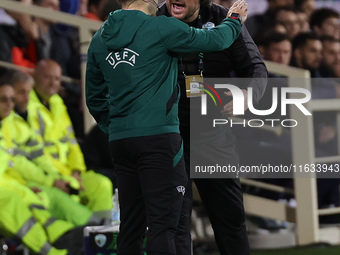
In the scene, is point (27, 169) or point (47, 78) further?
point (47, 78)

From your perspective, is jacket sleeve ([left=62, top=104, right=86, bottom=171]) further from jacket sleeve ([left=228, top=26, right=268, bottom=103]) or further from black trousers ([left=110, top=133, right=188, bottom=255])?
black trousers ([left=110, top=133, right=188, bottom=255])

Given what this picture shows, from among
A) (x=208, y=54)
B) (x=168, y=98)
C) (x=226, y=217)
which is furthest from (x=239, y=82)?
(x=168, y=98)

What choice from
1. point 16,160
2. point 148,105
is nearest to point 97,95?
point 148,105

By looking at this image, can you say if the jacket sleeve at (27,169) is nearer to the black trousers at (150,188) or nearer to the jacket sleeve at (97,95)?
the jacket sleeve at (97,95)

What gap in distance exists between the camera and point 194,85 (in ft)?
12.6

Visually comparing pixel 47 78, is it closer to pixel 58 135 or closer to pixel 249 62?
pixel 58 135

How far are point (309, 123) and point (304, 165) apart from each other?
0.34 meters

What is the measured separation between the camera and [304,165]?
21.1 feet

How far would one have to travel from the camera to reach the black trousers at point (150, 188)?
3273 millimetres

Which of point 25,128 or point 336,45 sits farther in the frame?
point 336,45

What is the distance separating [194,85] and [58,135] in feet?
7.47

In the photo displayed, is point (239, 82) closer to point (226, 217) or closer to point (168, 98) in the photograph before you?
point (226, 217)

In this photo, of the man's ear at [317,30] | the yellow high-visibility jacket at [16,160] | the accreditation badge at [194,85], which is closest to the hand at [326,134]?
the man's ear at [317,30]

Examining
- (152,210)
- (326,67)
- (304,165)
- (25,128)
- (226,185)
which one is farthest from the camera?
(326,67)
